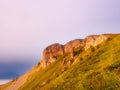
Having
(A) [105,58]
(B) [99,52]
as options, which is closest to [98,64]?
(A) [105,58]

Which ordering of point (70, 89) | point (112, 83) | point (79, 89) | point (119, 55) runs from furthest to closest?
point (119, 55), point (70, 89), point (79, 89), point (112, 83)

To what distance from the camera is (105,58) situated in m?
152

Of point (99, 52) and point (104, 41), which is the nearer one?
point (99, 52)

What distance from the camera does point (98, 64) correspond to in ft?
479

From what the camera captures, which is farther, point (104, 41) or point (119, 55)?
point (104, 41)

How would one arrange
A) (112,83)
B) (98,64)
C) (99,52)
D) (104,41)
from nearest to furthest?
(112,83) < (98,64) < (99,52) < (104,41)

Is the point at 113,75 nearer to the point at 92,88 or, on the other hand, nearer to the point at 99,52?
the point at 92,88

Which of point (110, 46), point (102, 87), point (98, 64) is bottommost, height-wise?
point (102, 87)

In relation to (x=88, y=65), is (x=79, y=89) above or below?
below

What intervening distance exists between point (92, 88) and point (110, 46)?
6217 inches

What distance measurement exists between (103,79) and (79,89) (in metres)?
1.28

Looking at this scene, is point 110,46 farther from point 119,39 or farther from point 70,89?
point 70,89

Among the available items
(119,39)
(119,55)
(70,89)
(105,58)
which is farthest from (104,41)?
(70,89)

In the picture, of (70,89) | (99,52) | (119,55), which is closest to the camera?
(70,89)
